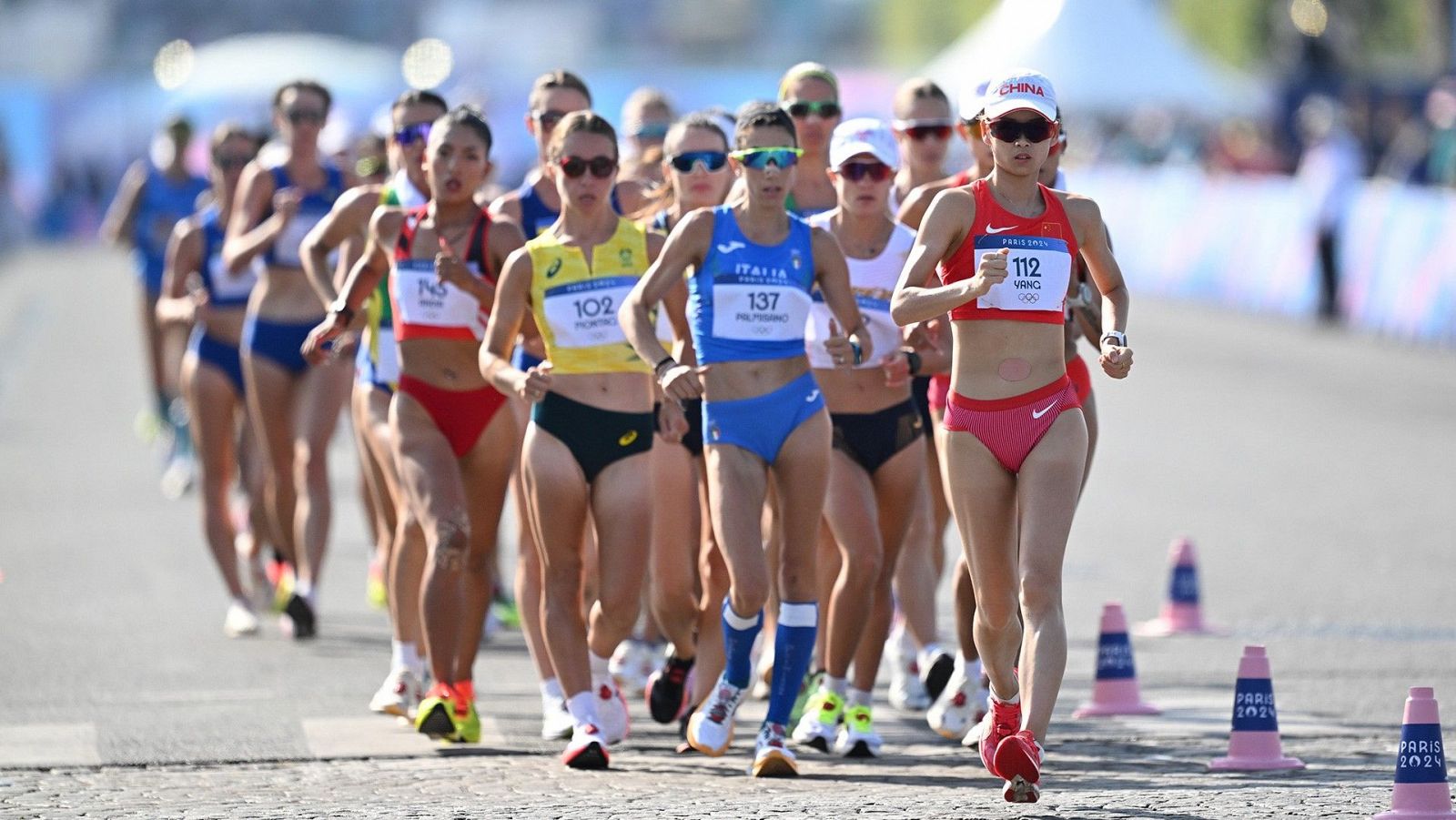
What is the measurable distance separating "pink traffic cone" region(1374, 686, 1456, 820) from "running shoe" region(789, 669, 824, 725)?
7.92 feet

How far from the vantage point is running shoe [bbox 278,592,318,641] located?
37.2 ft

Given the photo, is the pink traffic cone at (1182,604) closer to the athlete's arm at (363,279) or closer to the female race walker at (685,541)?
the female race walker at (685,541)

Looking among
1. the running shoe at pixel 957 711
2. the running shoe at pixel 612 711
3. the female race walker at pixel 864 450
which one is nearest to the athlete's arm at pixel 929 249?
the female race walker at pixel 864 450

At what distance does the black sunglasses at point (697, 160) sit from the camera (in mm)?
8984

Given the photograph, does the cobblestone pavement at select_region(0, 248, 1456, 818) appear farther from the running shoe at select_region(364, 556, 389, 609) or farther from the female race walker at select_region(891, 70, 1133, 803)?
the female race walker at select_region(891, 70, 1133, 803)

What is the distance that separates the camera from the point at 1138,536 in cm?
1450

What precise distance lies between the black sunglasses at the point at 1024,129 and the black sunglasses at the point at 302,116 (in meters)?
4.99

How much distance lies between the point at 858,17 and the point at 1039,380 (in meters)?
111

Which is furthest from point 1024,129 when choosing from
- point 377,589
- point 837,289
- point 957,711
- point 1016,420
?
point 377,589

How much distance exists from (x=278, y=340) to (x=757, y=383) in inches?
163

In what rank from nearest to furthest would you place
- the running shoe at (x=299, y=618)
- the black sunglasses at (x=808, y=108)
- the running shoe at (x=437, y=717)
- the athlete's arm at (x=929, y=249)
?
the athlete's arm at (x=929, y=249)
the running shoe at (x=437, y=717)
the black sunglasses at (x=808, y=108)
the running shoe at (x=299, y=618)

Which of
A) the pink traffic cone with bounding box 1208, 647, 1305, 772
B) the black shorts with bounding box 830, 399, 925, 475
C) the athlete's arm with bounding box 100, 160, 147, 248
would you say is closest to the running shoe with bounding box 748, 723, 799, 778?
the black shorts with bounding box 830, 399, 925, 475

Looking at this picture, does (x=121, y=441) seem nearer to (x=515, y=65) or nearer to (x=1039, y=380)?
(x=1039, y=380)

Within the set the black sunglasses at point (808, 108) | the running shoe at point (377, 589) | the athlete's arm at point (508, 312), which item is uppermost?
the black sunglasses at point (808, 108)
